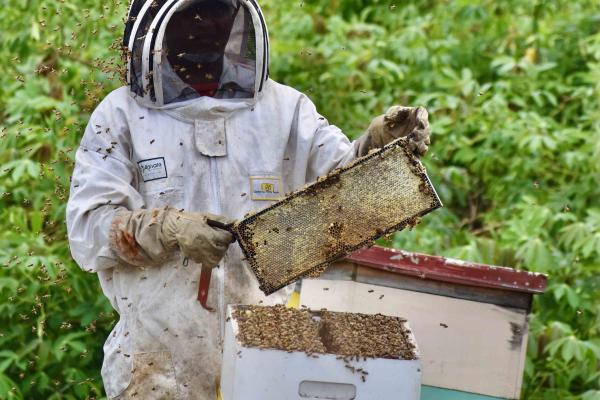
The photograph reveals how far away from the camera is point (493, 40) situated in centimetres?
702

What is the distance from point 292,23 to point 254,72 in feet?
12.4

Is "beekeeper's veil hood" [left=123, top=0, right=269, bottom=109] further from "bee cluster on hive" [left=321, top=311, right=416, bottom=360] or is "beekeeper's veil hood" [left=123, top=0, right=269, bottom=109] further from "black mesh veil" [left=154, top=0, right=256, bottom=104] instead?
"bee cluster on hive" [left=321, top=311, right=416, bottom=360]

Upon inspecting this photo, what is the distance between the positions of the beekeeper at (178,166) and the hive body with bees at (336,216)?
0.27 m

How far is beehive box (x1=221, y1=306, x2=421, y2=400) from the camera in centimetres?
256

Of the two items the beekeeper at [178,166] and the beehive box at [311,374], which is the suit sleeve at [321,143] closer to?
the beekeeper at [178,166]

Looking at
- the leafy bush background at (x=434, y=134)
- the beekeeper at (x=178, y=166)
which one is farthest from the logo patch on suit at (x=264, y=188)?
the leafy bush background at (x=434, y=134)

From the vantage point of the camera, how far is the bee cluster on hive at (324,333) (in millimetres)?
2625

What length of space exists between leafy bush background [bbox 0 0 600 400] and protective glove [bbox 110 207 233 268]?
54.5 inches

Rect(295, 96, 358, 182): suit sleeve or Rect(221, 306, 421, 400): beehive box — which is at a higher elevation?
Rect(295, 96, 358, 182): suit sleeve

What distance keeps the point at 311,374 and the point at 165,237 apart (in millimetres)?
597

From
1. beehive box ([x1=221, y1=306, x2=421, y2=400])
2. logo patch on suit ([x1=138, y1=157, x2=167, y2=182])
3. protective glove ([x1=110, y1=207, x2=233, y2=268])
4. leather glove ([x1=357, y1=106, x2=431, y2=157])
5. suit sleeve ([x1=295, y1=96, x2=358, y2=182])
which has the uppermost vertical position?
leather glove ([x1=357, y1=106, x2=431, y2=157])

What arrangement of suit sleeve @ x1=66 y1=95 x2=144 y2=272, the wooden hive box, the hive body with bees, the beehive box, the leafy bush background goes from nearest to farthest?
the beehive box < the hive body with bees < suit sleeve @ x1=66 y1=95 x2=144 y2=272 < the wooden hive box < the leafy bush background

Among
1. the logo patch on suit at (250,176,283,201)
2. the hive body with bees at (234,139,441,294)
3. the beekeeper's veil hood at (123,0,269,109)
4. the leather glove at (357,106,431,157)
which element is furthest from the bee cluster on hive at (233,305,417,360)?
the beekeeper's veil hood at (123,0,269,109)

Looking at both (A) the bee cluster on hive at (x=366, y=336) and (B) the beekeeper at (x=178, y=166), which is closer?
(A) the bee cluster on hive at (x=366, y=336)
